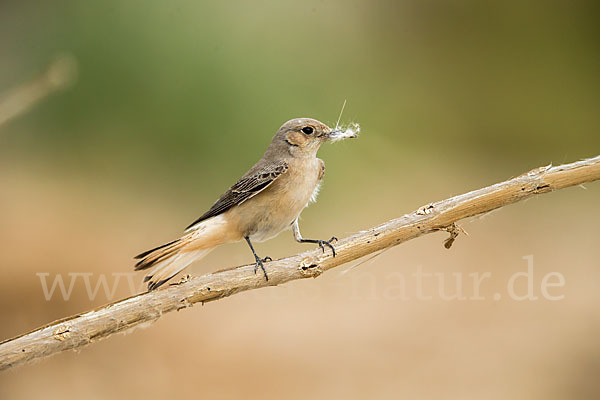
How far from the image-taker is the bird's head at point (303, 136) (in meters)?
1.21

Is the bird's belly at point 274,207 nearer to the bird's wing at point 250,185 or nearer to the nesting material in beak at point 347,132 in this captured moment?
the bird's wing at point 250,185

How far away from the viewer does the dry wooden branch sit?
0.90m

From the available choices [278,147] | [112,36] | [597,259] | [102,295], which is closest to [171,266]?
[278,147]

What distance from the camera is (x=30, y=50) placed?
2.11 metres

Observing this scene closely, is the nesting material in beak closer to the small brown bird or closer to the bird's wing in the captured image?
the small brown bird

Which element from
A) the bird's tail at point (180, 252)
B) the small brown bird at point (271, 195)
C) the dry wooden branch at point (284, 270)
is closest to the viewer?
the dry wooden branch at point (284, 270)

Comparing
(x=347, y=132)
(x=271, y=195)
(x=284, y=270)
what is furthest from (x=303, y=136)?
(x=284, y=270)

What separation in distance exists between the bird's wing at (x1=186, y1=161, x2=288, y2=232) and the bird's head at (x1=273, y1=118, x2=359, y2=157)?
5cm

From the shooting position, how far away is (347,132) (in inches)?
39.4

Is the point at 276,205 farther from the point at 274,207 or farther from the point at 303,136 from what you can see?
the point at 303,136

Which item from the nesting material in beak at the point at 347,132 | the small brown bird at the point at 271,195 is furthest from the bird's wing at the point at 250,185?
the nesting material in beak at the point at 347,132

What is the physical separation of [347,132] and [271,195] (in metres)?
0.29

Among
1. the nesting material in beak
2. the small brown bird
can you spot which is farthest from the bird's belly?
the nesting material in beak

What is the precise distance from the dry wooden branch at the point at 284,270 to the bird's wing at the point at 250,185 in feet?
0.69
